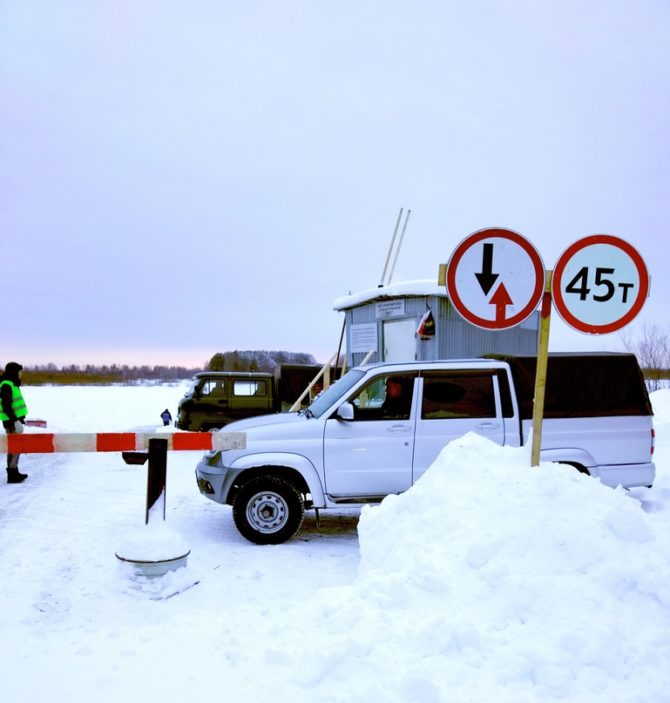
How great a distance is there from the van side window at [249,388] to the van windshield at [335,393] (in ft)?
28.4

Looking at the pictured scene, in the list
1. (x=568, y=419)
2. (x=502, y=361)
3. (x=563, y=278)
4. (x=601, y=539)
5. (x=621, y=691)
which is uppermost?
(x=563, y=278)

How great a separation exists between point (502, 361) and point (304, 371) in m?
12.5

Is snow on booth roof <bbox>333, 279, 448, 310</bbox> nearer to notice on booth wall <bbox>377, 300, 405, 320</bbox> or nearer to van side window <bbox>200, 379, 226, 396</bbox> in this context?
notice on booth wall <bbox>377, 300, 405, 320</bbox>

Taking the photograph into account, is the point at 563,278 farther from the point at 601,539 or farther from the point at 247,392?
the point at 247,392

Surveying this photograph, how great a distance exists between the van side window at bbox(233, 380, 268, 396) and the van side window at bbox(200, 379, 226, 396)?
334 millimetres

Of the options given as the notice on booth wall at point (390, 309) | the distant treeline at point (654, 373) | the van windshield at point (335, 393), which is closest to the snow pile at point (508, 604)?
the van windshield at point (335, 393)

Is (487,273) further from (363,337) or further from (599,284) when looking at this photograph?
(363,337)

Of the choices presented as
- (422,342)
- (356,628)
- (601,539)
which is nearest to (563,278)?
(601,539)

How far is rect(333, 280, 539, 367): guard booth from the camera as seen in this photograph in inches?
567

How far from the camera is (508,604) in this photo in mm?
3367

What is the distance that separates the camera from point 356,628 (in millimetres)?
3346

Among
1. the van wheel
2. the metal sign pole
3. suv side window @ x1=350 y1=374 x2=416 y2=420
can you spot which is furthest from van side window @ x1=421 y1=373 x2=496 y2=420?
the metal sign pole

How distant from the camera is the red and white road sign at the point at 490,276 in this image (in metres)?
4.48

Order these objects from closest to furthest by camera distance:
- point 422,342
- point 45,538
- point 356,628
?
point 356,628 < point 45,538 < point 422,342
